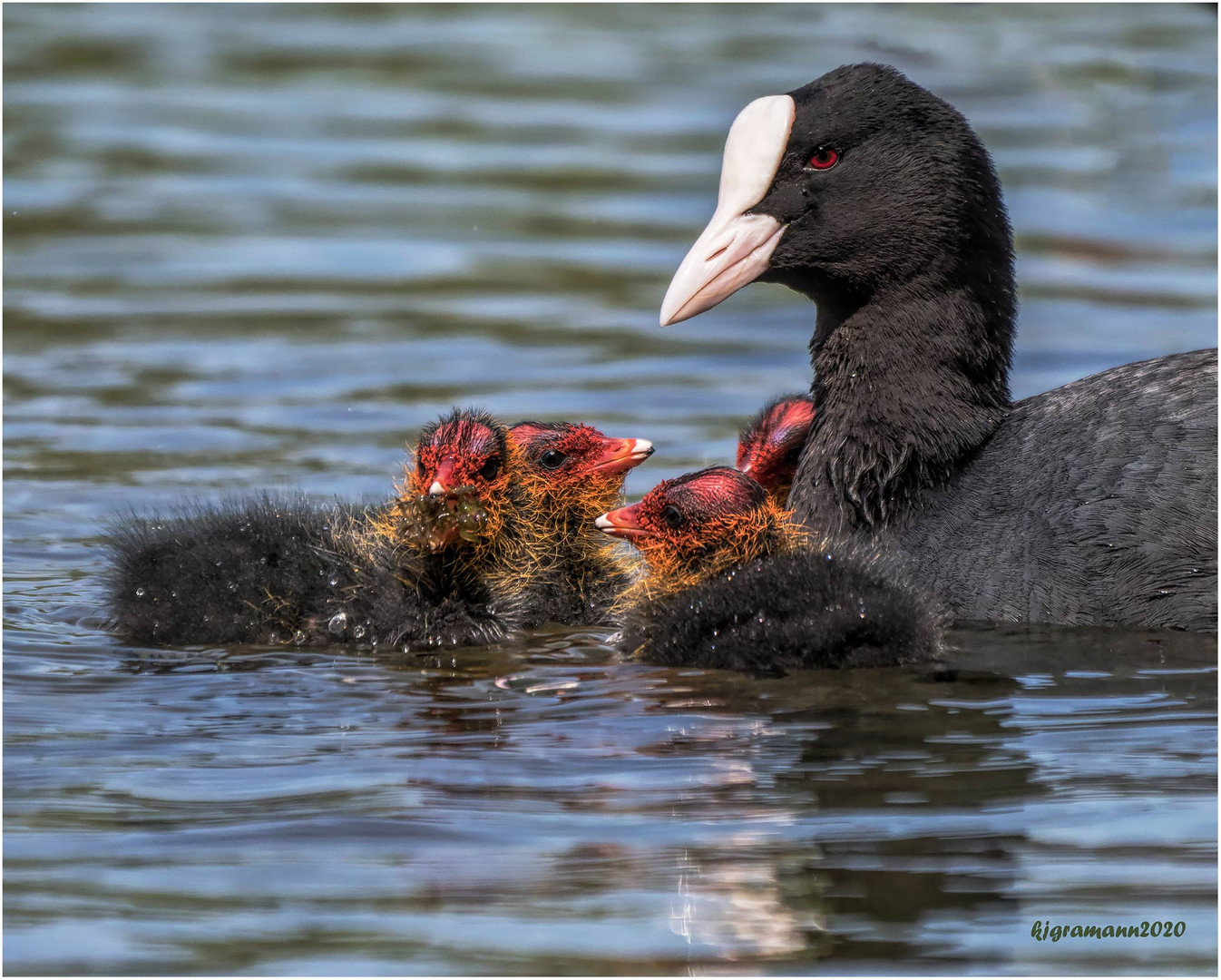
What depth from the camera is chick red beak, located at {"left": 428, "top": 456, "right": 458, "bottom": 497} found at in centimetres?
543

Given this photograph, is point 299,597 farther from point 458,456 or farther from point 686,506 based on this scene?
point 686,506

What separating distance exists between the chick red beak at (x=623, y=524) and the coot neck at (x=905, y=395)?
0.63m

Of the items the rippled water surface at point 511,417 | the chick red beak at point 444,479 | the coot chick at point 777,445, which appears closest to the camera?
the rippled water surface at point 511,417

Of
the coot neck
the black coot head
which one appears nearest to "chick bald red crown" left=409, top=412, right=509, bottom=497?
the black coot head

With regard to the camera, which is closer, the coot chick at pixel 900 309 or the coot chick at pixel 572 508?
the coot chick at pixel 900 309

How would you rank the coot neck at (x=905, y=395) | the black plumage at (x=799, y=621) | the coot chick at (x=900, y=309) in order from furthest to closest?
the coot neck at (x=905, y=395)
the coot chick at (x=900, y=309)
the black plumage at (x=799, y=621)

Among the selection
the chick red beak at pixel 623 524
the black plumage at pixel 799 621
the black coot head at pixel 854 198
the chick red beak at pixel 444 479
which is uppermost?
the black coot head at pixel 854 198

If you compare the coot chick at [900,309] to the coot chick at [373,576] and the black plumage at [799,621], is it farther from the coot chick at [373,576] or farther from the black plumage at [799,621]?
the coot chick at [373,576]

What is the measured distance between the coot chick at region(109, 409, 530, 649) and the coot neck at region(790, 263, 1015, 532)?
976 millimetres

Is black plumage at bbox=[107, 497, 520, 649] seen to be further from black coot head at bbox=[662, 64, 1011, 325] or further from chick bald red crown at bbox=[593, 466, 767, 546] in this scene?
black coot head at bbox=[662, 64, 1011, 325]

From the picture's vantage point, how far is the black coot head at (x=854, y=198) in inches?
231

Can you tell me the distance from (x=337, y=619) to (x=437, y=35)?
31.6ft

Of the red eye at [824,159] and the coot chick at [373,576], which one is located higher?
the red eye at [824,159]

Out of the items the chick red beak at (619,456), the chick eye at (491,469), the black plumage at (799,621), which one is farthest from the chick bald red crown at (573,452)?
the black plumage at (799,621)
